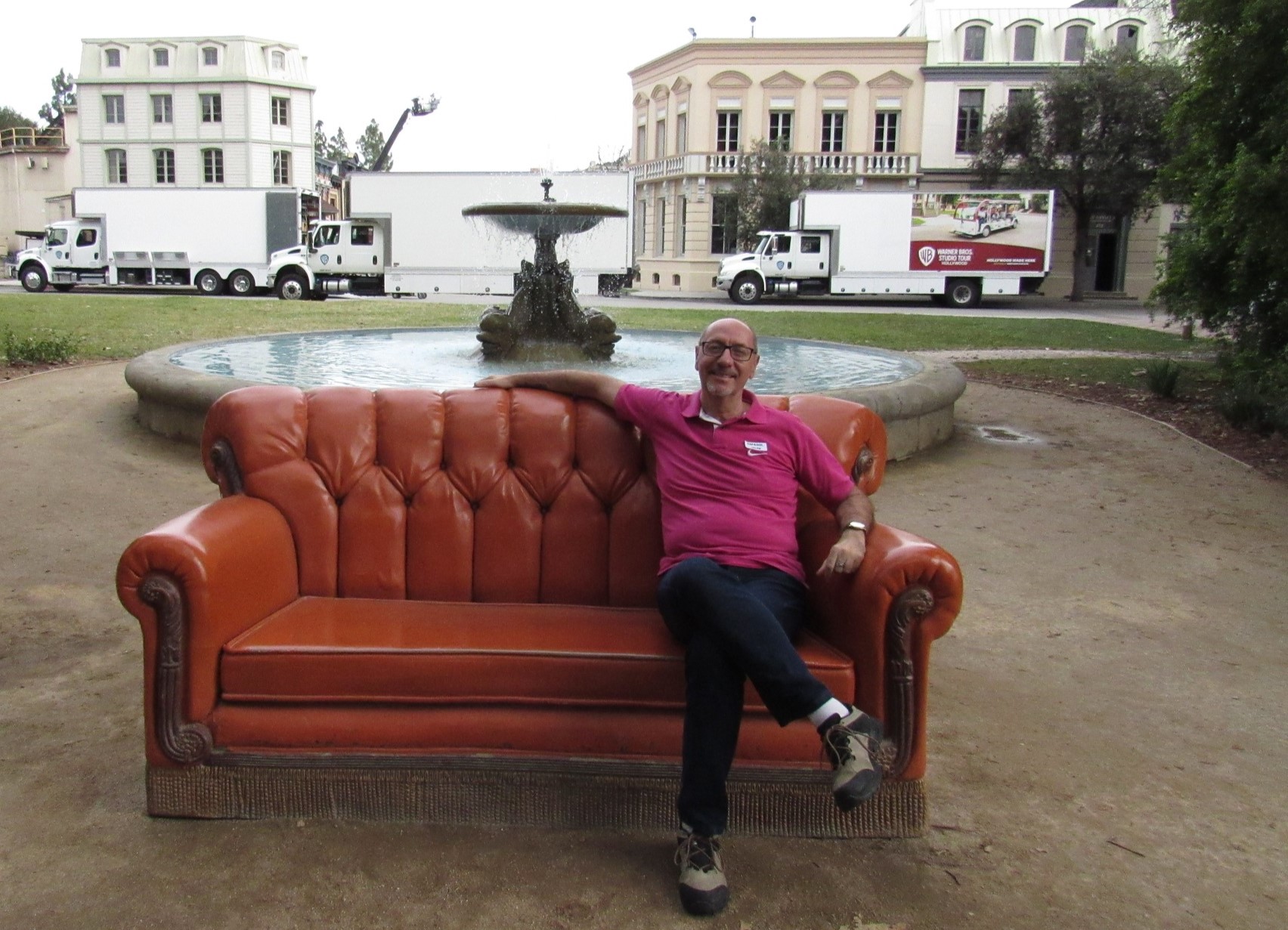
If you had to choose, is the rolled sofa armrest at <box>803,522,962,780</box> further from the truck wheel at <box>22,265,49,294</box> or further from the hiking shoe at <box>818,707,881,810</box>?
the truck wheel at <box>22,265,49,294</box>

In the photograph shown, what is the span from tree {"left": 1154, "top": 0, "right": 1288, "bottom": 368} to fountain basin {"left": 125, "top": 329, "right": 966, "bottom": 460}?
2950mm

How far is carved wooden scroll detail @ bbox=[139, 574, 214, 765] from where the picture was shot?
9.17 ft

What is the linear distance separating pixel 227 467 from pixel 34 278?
31.1 m

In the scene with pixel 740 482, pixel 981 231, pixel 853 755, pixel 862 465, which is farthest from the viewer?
pixel 981 231

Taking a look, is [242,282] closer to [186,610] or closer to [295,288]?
[295,288]

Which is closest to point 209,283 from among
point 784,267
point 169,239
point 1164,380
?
point 169,239

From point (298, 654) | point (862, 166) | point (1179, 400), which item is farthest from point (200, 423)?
point (862, 166)

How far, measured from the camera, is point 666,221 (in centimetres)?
4122

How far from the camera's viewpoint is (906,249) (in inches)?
1178

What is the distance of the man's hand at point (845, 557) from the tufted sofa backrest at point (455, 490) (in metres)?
0.43

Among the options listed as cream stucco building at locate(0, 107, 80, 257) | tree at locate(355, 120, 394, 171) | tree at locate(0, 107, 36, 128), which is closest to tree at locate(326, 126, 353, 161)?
tree at locate(355, 120, 394, 171)

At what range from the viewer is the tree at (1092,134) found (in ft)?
100

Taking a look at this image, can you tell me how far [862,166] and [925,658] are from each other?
124ft

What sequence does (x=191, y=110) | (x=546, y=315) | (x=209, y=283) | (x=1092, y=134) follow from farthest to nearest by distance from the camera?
(x=191, y=110), (x=1092, y=134), (x=209, y=283), (x=546, y=315)
